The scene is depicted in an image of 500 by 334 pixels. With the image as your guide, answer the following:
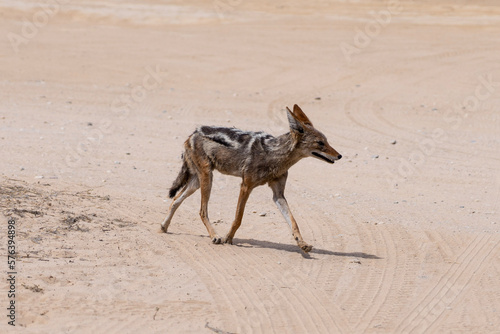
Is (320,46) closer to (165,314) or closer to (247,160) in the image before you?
(247,160)

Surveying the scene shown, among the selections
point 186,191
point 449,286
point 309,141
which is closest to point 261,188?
point 186,191

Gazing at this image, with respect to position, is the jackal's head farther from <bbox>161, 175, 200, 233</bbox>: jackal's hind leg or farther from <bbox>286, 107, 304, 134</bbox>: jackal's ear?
<bbox>161, 175, 200, 233</bbox>: jackal's hind leg

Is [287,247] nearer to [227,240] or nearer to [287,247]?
[287,247]

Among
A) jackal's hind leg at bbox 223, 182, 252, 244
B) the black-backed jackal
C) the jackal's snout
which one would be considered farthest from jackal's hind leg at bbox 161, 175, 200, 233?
the jackal's snout

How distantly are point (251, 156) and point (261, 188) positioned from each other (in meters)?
3.29

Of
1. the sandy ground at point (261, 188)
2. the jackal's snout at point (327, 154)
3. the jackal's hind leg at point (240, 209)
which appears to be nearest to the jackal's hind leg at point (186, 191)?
the sandy ground at point (261, 188)

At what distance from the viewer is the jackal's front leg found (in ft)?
31.3

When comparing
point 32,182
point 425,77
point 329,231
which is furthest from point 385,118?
point 32,182

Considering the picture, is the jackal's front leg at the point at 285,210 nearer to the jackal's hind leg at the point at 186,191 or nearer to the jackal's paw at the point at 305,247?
the jackal's paw at the point at 305,247

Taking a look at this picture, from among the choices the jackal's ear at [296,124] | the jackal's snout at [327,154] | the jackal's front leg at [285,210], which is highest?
the jackal's ear at [296,124]

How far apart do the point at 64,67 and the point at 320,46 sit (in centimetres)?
974

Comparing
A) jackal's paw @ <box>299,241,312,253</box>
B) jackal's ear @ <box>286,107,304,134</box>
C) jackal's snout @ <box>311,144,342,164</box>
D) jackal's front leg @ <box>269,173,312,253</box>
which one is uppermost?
jackal's ear @ <box>286,107,304,134</box>

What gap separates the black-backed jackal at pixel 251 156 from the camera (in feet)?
32.4

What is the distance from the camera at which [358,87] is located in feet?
78.1
